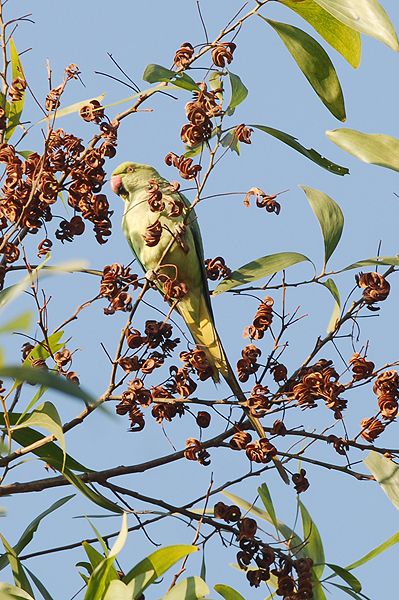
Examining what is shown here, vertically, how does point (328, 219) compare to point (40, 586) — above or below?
above

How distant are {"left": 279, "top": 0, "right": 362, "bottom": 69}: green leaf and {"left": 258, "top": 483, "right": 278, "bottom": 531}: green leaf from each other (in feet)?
3.86

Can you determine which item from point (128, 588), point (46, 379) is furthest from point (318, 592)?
point (46, 379)

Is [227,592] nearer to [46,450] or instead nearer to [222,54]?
[46,450]

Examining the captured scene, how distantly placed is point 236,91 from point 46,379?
1.17m

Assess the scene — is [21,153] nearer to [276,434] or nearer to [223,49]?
[223,49]

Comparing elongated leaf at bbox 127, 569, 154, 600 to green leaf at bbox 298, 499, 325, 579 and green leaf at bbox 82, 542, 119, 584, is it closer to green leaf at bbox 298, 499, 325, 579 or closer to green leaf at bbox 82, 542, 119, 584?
green leaf at bbox 82, 542, 119, 584

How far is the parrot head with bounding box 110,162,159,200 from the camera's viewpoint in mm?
3002

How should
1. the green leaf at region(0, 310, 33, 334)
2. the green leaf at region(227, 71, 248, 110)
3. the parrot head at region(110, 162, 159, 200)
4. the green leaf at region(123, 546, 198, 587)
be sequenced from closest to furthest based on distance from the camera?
1. the green leaf at region(0, 310, 33, 334)
2. the green leaf at region(123, 546, 198, 587)
3. the green leaf at region(227, 71, 248, 110)
4. the parrot head at region(110, 162, 159, 200)

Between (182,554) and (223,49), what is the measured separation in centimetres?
115

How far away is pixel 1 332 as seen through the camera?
857mm

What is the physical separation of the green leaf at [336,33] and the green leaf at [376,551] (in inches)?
49.1

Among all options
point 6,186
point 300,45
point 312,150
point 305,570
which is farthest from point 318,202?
point 305,570

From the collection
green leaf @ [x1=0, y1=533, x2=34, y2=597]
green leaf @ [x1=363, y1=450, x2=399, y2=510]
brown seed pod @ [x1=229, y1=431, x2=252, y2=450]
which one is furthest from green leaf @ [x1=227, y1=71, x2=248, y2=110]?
green leaf @ [x1=0, y1=533, x2=34, y2=597]

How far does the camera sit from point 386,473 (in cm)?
158
